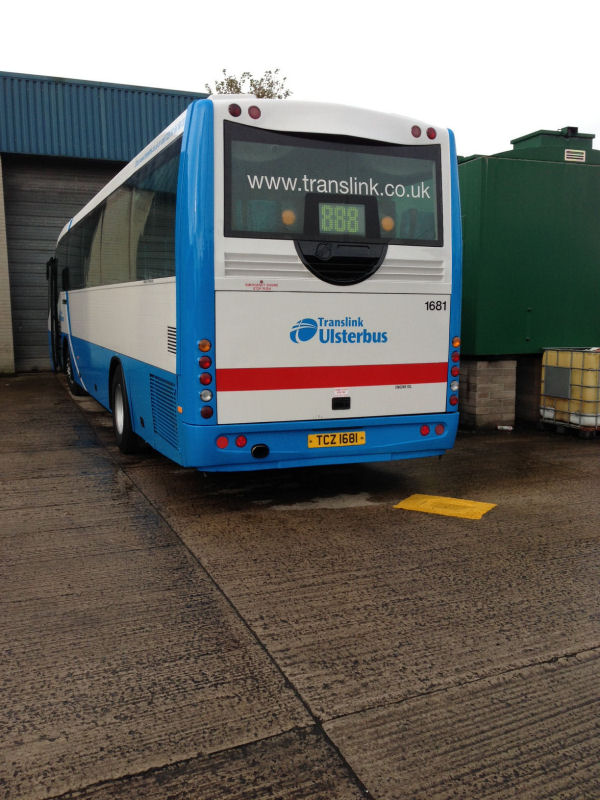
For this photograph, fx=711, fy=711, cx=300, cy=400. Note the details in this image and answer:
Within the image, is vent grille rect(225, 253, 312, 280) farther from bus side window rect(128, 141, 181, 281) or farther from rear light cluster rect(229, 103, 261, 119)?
rear light cluster rect(229, 103, 261, 119)

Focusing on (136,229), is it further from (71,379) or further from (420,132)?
(71,379)

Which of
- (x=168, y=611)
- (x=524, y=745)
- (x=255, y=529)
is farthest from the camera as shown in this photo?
(x=255, y=529)

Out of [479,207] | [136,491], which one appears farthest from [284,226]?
[479,207]

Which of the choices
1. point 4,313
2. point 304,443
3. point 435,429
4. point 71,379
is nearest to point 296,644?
point 304,443

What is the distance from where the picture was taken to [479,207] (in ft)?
31.9

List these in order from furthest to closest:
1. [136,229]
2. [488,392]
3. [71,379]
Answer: [71,379]
[488,392]
[136,229]

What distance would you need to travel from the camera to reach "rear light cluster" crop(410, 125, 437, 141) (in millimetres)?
6230

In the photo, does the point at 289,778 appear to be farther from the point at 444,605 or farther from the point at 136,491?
the point at 136,491

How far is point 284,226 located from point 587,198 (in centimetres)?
633

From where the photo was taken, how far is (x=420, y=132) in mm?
6250

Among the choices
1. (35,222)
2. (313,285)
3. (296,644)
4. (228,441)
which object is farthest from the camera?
(35,222)

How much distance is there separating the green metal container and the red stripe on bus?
367 cm

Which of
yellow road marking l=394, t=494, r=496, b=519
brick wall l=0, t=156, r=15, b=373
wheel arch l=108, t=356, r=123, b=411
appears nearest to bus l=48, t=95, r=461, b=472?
yellow road marking l=394, t=494, r=496, b=519

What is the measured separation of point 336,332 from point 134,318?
8.24ft
